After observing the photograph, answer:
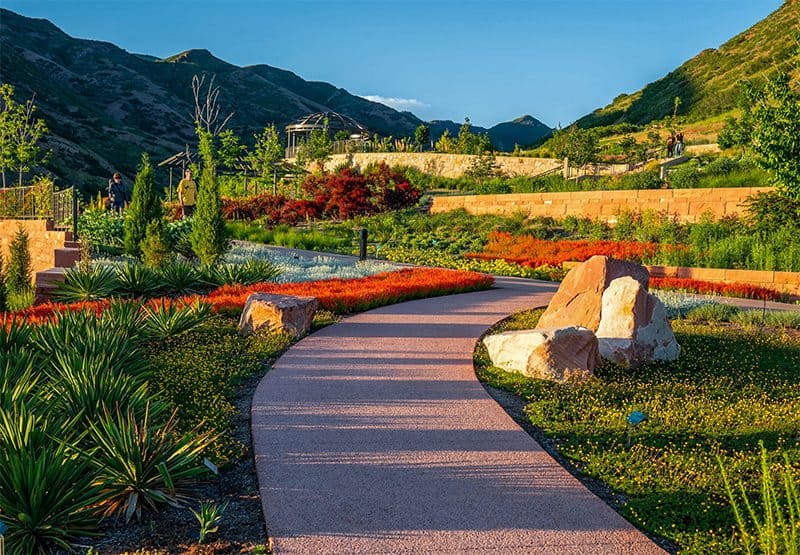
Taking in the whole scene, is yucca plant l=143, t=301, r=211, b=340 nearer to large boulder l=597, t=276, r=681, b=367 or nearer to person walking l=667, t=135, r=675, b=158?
large boulder l=597, t=276, r=681, b=367

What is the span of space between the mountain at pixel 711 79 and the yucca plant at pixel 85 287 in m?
45.2

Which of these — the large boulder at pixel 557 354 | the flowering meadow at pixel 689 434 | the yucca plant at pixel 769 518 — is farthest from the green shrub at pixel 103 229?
the yucca plant at pixel 769 518

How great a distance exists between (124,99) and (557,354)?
9374 cm

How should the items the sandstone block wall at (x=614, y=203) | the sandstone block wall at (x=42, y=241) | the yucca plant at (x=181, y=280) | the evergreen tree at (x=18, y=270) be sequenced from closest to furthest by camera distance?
the yucca plant at (x=181, y=280) → the evergreen tree at (x=18, y=270) → the sandstone block wall at (x=42, y=241) → the sandstone block wall at (x=614, y=203)

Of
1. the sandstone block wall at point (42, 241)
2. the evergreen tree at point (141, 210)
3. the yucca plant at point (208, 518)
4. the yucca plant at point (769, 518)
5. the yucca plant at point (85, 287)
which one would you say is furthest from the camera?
the sandstone block wall at point (42, 241)

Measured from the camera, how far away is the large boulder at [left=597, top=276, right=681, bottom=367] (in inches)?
278

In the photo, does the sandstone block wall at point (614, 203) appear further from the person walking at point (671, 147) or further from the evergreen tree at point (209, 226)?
the evergreen tree at point (209, 226)

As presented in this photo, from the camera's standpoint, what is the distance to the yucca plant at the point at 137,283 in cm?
1068

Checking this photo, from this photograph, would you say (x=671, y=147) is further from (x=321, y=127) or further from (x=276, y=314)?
(x=321, y=127)

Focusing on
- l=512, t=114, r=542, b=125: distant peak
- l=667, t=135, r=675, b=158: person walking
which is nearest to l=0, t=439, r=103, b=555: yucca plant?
→ l=667, t=135, r=675, b=158: person walking

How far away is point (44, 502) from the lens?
3.33 metres

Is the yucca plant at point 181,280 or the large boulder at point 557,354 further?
the yucca plant at point 181,280

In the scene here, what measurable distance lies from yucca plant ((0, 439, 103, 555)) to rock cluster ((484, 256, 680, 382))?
421 centimetres

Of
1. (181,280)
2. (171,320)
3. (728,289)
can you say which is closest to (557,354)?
(171,320)
